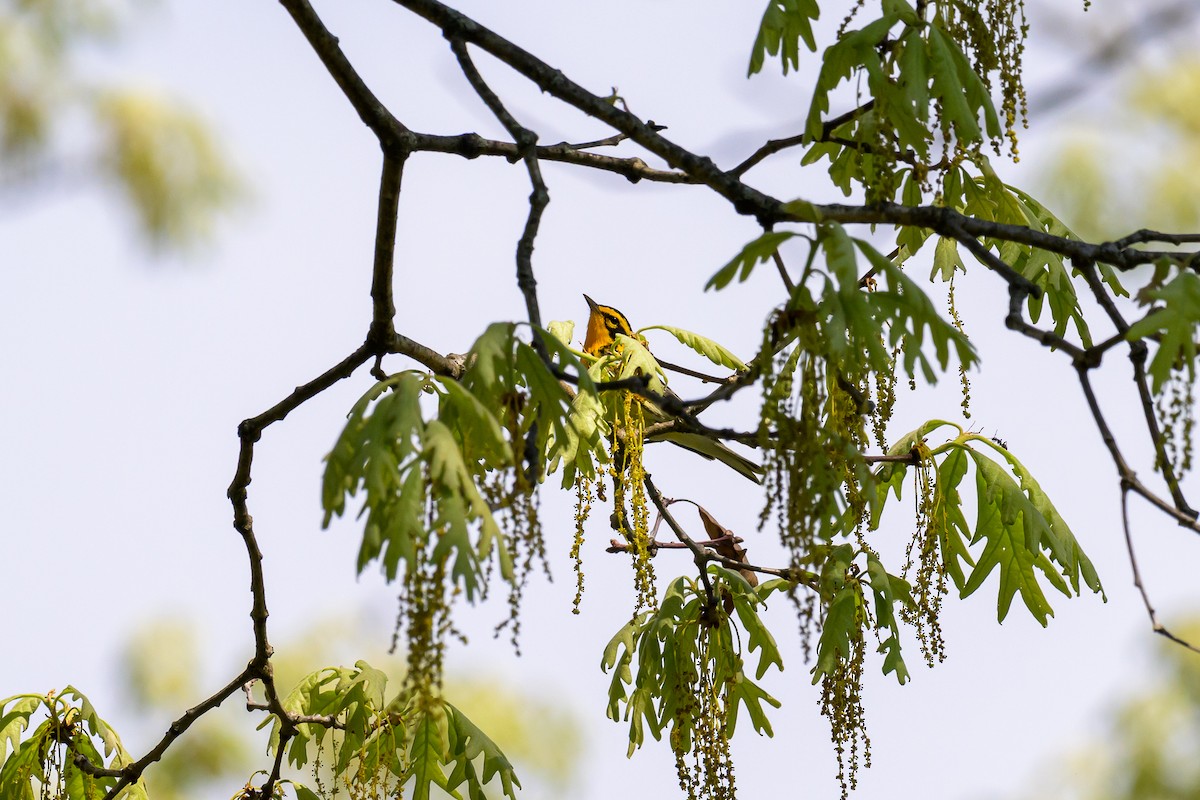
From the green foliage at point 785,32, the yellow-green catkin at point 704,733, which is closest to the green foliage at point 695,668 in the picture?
the yellow-green catkin at point 704,733

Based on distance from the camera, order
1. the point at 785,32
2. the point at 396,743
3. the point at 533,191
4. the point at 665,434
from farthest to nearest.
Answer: the point at 665,434 < the point at 396,743 < the point at 785,32 < the point at 533,191

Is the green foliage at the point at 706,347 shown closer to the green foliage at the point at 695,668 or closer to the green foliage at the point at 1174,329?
the green foliage at the point at 695,668

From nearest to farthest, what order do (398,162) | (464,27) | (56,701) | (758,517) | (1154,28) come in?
(758,517)
(464,27)
(398,162)
(56,701)
(1154,28)

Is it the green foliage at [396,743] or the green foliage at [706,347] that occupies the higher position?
the green foliage at [706,347]

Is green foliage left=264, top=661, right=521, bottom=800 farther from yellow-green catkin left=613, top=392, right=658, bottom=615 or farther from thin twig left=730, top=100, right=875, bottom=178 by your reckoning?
thin twig left=730, top=100, right=875, bottom=178

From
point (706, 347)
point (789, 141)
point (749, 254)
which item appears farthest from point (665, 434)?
point (749, 254)

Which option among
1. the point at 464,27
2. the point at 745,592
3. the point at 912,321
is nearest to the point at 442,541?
the point at 912,321

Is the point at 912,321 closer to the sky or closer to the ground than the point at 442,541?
closer to the sky

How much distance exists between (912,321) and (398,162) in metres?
1.35

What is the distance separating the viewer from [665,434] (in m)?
3.07

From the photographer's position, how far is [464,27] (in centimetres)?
240

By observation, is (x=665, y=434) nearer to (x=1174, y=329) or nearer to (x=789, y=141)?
(x=789, y=141)

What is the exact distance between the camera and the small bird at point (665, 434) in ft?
12.4

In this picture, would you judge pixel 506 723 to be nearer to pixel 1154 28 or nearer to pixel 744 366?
pixel 744 366
